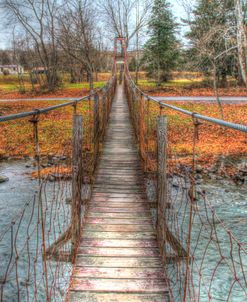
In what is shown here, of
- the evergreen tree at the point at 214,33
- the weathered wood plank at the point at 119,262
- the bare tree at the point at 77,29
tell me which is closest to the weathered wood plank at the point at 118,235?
the weathered wood plank at the point at 119,262

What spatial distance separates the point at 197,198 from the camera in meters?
5.68

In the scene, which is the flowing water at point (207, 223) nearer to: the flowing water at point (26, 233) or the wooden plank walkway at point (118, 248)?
the flowing water at point (26, 233)

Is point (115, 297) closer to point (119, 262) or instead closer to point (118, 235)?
point (119, 262)

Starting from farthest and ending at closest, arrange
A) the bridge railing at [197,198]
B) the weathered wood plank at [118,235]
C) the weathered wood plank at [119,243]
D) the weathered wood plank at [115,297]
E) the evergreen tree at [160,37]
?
the evergreen tree at [160,37], the weathered wood plank at [118,235], the weathered wood plank at [119,243], the bridge railing at [197,198], the weathered wood plank at [115,297]

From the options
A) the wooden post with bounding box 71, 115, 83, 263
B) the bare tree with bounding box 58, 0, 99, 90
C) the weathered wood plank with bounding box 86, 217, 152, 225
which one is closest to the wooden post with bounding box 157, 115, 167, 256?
the weathered wood plank with bounding box 86, 217, 152, 225

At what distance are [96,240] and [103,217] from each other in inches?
16.8

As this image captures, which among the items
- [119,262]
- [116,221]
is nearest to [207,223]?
[116,221]

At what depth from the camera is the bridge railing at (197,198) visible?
2.48 m

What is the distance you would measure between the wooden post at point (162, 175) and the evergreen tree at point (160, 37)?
20635mm

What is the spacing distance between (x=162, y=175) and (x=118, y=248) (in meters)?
0.73

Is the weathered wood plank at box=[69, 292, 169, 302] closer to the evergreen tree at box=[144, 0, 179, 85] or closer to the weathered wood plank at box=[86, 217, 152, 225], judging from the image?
the weathered wood plank at box=[86, 217, 152, 225]

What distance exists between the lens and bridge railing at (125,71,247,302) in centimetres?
248

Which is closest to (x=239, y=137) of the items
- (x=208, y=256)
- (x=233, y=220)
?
(x=233, y=220)

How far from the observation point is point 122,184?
4188 millimetres
